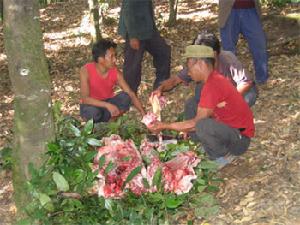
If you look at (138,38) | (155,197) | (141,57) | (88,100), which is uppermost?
(138,38)

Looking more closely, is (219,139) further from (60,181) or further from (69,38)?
(69,38)

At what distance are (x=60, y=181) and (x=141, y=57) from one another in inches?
109

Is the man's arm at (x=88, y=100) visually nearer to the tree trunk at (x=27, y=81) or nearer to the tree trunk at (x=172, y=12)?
the tree trunk at (x=27, y=81)

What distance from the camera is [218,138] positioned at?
4.00 metres

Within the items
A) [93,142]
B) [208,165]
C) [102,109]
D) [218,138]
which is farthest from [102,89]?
[208,165]

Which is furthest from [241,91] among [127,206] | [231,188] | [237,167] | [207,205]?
[127,206]

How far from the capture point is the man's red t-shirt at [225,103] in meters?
3.86

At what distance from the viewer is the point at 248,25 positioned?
5.70 meters

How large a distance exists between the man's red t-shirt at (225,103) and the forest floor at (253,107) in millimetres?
379

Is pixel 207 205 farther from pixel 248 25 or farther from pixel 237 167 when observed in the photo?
pixel 248 25

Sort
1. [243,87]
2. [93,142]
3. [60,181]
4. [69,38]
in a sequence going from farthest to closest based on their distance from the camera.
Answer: [69,38] → [243,87] → [93,142] → [60,181]

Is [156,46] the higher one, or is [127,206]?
[156,46]

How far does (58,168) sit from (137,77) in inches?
102

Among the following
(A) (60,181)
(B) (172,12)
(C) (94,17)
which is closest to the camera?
(A) (60,181)
